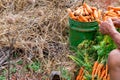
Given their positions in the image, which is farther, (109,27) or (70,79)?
(70,79)

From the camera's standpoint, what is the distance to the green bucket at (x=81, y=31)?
14.3 ft

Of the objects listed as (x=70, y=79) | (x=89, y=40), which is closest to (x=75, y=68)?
(x=70, y=79)

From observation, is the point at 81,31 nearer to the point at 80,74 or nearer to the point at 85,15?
the point at 85,15

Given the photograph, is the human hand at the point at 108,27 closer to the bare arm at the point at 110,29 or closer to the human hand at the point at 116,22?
the bare arm at the point at 110,29

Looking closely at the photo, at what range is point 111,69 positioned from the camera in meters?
3.28

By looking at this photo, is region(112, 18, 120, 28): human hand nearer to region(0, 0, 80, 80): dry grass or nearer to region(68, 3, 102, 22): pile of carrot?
region(68, 3, 102, 22): pile of carrot

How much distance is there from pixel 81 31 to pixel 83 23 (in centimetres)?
15

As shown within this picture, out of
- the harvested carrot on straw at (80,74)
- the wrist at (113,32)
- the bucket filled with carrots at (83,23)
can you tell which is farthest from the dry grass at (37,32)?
the wrist at (113,32)

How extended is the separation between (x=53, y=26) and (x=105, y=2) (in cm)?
153

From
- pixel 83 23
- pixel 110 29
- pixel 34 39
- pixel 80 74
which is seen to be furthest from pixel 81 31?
pixel 110 29

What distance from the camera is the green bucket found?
4355 mm

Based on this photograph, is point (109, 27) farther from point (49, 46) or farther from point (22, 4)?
point (22, 4)

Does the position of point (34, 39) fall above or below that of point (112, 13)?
below

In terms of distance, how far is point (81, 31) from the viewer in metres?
4.43
